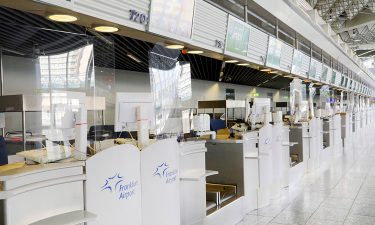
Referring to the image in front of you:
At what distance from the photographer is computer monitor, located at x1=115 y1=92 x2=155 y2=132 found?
9.43ft

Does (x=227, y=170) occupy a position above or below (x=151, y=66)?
below

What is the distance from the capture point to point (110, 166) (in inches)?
97.3

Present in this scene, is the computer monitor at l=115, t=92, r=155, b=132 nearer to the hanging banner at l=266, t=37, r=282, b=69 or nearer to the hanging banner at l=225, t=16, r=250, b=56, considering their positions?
the hanging banner at l=225, t=16, r=250, b=56

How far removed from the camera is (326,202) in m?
5.11

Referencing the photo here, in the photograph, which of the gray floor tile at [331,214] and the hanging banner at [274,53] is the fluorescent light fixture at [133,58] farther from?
the gray floor tile at [331,214]

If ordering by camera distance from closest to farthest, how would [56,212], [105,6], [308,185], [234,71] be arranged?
[56,212], [105,6], [308,185], [234,71]

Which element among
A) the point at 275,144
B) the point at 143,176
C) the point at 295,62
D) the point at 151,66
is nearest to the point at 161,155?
the point at 143,176

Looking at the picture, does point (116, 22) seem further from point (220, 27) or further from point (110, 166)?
point (220, 27)

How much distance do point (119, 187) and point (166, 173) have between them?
0.58 m

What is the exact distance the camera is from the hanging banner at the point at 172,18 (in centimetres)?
324

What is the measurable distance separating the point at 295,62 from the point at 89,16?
20.4ft

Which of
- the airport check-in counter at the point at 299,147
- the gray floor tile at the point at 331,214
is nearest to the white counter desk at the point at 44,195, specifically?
the gray floor tile at the point at 331,214

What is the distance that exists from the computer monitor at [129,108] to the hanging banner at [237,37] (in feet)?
6.80

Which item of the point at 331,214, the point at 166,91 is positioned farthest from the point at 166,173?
the point at 331,214
